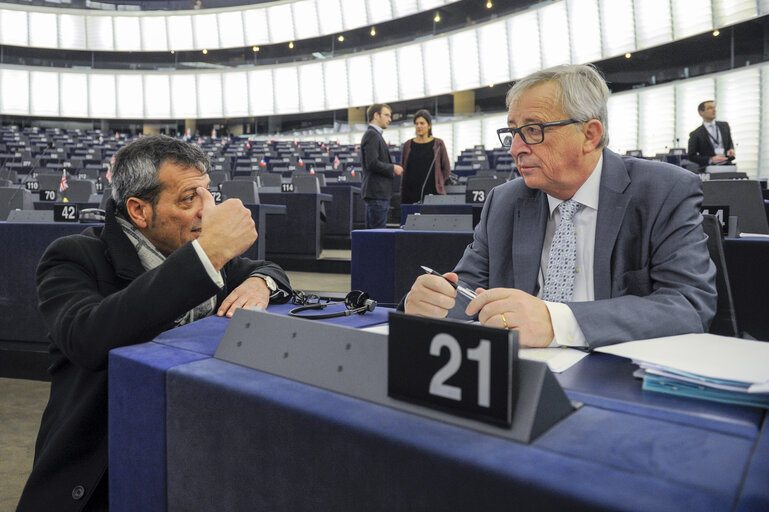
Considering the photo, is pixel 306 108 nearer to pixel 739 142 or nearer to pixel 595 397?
pixel 739 142

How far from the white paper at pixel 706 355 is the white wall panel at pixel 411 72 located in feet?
60.7

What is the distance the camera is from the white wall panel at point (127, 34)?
22.8 metres

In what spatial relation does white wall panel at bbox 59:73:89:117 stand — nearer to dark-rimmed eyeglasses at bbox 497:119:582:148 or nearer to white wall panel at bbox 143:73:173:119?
white wall panel at bbox 143:73:173:119

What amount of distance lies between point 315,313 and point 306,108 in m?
21.3

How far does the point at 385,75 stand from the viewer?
1955 centimetres

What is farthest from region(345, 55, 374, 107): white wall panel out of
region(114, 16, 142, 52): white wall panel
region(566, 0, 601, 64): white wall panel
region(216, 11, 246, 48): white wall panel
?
region(114, 16, 142, 52): white wall panel

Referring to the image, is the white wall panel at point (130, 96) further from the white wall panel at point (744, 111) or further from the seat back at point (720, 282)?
the seat back at point (720, 282)

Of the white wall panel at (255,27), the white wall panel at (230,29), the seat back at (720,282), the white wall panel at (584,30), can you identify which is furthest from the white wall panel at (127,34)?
the seat back at (720,282)

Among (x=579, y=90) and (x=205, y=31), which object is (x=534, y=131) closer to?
(x=579, y=90)

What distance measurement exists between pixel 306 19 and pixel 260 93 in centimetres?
322

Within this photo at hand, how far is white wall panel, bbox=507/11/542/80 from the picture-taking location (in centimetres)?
1516

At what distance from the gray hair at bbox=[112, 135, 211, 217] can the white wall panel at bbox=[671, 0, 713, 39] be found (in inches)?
507

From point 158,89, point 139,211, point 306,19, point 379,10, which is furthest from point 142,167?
point 158,89

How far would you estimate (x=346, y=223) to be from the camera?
22.2 feet
